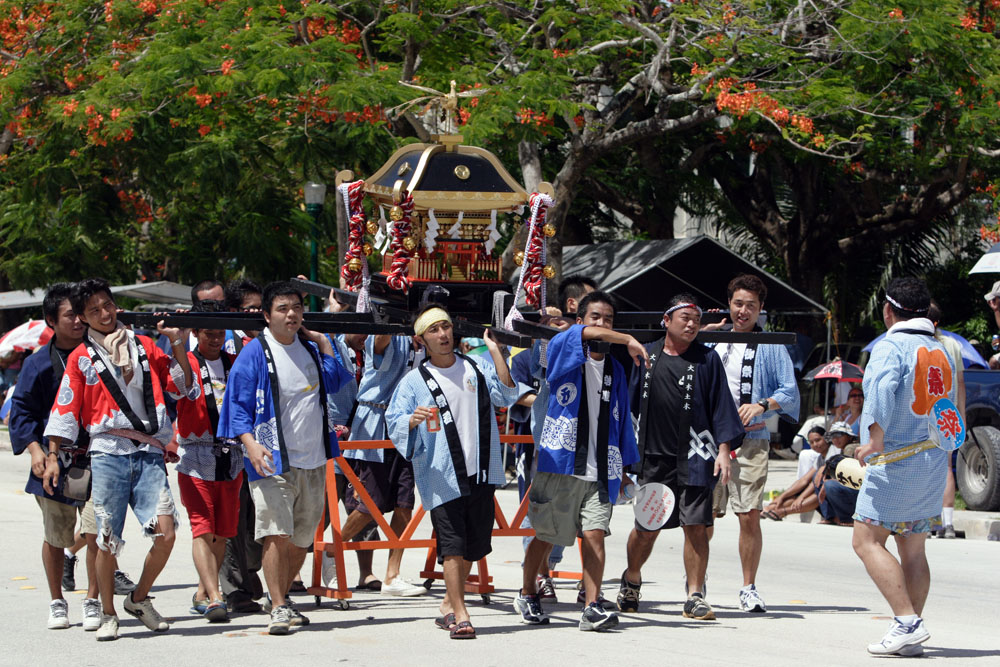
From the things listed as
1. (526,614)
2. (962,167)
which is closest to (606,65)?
(962,167)

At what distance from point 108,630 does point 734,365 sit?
4.05 metres

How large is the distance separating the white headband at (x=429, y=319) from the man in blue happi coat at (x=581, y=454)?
0.67 metres

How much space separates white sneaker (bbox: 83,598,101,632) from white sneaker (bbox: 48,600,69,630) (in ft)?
0.44

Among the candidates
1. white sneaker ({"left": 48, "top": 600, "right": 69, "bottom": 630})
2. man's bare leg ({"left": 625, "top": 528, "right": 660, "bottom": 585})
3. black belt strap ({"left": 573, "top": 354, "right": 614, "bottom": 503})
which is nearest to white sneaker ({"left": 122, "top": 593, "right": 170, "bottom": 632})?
white sneaker ({"left": 48, "top": 600, "right": 69, "bottom": 630})

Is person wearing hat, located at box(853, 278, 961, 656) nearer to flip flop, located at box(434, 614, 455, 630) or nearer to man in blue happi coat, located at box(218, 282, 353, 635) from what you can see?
flip flop, located at box(434, 614, 455, 630)

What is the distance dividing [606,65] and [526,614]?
13779 millimetres

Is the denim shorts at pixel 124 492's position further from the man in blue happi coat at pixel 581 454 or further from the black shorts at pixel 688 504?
the black shorts at pixel 688 504

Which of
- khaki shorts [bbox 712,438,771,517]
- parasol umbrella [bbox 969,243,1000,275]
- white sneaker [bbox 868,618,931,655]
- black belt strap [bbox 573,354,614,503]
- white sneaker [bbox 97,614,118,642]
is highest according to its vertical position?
parasol umbrella [bbox 969,243,1000,275]

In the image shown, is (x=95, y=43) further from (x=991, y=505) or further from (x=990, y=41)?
(x=991, y=505)

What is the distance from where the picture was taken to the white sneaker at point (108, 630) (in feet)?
23.2

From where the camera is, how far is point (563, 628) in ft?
24.6

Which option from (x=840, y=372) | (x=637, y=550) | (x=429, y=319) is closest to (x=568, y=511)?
(x=637, y=550)

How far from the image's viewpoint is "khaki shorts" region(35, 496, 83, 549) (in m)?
7.36

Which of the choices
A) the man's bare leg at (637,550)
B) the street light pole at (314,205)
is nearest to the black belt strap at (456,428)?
the man's bare leg at (637,550)
